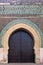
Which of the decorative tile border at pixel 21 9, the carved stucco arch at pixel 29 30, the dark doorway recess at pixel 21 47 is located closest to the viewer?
the carved stucco arch at pixel 29 30

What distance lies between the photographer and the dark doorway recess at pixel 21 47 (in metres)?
11.9

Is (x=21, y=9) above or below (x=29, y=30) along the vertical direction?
above

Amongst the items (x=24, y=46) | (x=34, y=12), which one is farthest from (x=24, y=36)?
(x=34, y=12)

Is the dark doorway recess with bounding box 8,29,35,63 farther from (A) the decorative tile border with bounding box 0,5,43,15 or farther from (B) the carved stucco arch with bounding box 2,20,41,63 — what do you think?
(A) the decorative tile border with bounding box 0,5,43,15

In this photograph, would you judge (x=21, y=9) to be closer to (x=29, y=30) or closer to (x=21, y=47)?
(x=29, y=30)

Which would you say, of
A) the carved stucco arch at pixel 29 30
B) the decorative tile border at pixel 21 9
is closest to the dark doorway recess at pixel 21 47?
the carved stucco arch at pixel 29 30

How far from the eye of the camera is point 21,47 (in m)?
12.0

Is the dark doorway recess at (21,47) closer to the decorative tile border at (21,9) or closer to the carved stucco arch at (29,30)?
the carved stucco arch at (29,30)

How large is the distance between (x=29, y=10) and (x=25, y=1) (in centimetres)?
52

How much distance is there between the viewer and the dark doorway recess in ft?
39.0

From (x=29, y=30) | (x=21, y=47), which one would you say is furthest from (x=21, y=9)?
(x=21, y=47)

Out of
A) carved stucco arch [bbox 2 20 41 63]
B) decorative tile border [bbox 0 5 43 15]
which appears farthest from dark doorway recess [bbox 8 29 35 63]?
decorative tile border [bbox 0 5 43 15]

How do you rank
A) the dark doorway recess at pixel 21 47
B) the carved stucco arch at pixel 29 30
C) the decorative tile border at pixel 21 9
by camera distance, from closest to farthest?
the carved stucco arch at pixel 29 30, the decorative tile border at pixel 21 9, the dark doorway recess at pixel 21 47

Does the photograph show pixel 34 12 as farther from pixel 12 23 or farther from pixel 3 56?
pixel 3 56
